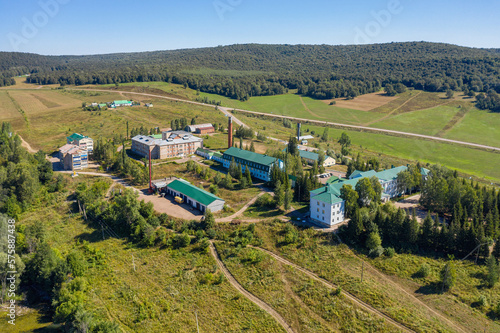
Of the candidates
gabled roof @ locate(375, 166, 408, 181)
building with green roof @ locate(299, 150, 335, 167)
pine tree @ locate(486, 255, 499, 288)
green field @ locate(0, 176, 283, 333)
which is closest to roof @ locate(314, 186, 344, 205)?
gabled roof @ locate(375, 166, 408, 181)

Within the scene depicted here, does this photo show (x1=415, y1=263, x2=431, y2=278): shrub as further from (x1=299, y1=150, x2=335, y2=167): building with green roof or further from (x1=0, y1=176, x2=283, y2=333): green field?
(x1=299, y1=150, x2=335, y2=167): building with green roof

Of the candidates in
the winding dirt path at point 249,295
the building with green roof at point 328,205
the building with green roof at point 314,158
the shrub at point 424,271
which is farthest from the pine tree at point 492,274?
the building with green roof at point 314,158

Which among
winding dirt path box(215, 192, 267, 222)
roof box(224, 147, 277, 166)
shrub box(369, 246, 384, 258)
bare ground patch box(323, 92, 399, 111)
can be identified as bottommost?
shrub box(369, 246, 384, 258)

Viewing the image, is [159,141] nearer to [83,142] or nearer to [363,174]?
[83,142]

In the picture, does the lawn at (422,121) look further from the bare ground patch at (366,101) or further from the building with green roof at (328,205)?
the building with green roof at (328,205)

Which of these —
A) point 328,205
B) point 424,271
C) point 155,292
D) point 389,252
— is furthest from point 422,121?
point 155,292

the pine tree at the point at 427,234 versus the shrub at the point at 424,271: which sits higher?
the pine tree at the point at 427,234
